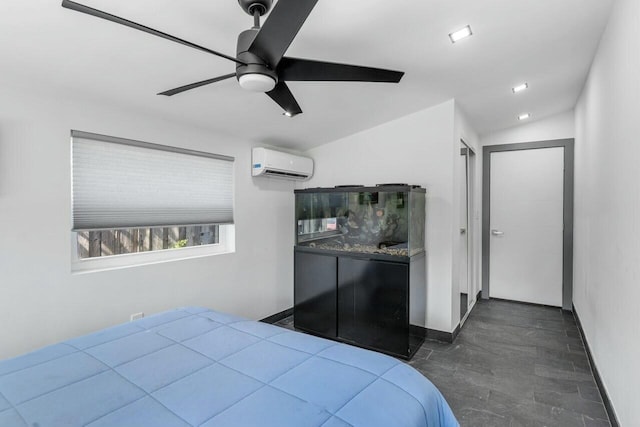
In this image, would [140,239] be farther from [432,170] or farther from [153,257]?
[432,170]

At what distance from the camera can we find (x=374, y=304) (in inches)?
121

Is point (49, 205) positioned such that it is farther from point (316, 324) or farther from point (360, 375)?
point (316, 324)

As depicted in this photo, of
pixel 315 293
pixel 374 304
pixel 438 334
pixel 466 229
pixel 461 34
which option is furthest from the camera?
Result: pixel 466 229

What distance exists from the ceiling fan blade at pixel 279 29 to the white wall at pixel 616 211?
1651mm

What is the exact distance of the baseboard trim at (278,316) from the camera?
376 cm

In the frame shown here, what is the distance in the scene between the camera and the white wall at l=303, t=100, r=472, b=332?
326 cm

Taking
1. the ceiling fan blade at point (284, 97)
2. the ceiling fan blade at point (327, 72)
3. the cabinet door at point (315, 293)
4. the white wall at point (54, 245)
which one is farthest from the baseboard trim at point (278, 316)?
the ceiling fan blade at point (327, 72)

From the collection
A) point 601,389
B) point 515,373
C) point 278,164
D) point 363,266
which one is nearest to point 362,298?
point 363,266

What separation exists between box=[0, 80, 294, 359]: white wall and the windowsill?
83 mm

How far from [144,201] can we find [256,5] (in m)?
1.83

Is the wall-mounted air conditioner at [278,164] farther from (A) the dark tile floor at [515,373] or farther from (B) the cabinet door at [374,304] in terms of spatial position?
(A) the dark tile floor at [515,373]

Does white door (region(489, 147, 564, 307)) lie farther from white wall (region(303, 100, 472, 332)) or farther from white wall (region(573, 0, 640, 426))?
white wall (region(303, 100, 472, 332))

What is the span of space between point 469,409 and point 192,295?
234 centimetres

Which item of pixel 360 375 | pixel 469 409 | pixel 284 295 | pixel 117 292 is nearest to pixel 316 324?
pixel 284 295
